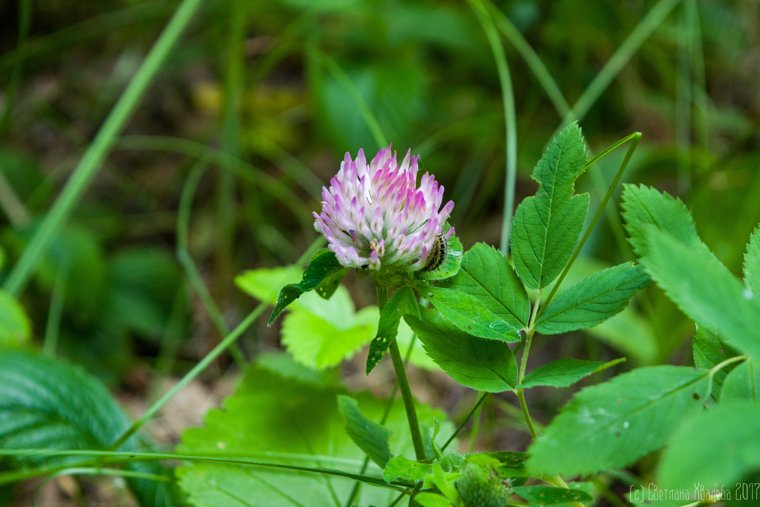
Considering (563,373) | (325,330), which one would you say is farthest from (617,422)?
(325,330)

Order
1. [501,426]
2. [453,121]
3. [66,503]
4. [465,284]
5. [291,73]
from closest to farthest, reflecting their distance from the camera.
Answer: [465,284] < [66,503] < [501,426] < [453,121] < [291,73]

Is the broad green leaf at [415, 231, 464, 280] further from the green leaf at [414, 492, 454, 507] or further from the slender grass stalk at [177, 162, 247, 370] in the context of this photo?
the slender grass stalk at [177, 162, 247, 370]

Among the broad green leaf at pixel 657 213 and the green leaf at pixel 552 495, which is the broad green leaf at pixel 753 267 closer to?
the broad green leaf at pixel 657 213

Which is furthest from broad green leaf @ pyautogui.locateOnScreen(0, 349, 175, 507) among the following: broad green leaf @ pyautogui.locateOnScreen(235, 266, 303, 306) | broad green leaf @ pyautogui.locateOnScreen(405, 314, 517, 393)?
broad green leaf @ pyautogui.locateOnScreen(405, 314, 517, 393)

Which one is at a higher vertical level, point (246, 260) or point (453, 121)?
point (453, 121)

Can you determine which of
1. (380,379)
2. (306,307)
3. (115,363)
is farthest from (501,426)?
(115,363)

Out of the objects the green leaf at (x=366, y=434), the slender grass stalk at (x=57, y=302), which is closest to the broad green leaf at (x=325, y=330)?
the green leaf at (x=366, y=434)

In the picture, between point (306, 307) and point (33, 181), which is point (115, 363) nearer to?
point (33, 181)
